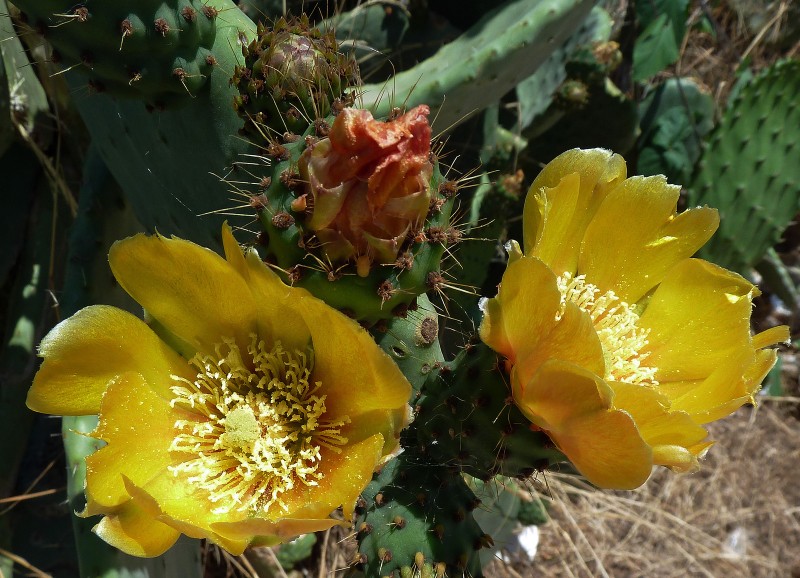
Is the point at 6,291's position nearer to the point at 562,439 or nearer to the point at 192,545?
the point at 192,545

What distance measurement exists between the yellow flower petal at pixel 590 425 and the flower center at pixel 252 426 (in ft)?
0.82

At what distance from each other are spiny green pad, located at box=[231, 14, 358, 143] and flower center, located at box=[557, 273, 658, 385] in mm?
399

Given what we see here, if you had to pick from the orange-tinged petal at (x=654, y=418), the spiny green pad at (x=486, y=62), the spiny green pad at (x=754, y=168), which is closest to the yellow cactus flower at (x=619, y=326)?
the orange-tinged petal at (x=654, y=418)

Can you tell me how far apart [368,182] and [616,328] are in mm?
473

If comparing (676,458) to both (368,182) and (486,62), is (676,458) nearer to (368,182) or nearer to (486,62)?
(368,182)

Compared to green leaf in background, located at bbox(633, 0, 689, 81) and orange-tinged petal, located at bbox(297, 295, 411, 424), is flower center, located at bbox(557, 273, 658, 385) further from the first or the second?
green leaf in background, located at bbox(633, 0, 689, 81)

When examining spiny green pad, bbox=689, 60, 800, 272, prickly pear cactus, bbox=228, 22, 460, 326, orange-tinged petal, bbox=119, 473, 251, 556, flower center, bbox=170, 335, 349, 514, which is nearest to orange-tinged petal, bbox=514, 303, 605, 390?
prickly pear cactus, bbox=228, 22, 460, 326

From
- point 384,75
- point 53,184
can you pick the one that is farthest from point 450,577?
point 384,75

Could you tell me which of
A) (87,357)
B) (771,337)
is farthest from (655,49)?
(87,357)

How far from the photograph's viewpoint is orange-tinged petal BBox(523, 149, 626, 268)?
33.7 inches

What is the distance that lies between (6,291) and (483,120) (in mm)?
1221

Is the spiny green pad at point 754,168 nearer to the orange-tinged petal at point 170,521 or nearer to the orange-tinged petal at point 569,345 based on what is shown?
the orange-tinged petal at point 569,345

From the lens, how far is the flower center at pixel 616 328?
94cm

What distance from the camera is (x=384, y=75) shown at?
1858 millimetres
